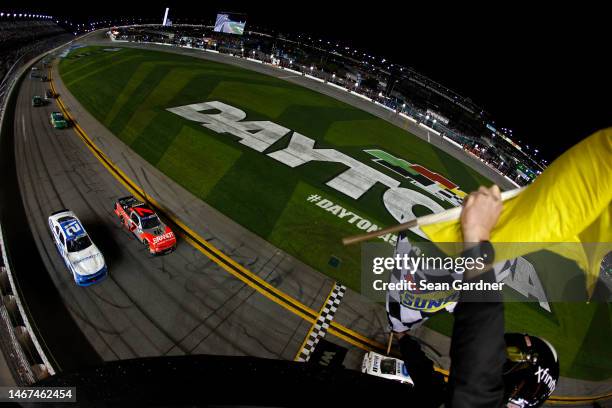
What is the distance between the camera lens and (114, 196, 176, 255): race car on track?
15.5 metres

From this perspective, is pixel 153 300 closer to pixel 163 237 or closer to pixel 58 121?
pixel 163 237

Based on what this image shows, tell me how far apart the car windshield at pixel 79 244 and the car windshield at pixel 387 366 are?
14.1 meters

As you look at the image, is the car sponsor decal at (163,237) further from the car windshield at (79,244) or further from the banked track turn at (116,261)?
the car windshield at (79,244)

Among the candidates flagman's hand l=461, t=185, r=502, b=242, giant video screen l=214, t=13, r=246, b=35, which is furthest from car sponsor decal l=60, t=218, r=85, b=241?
giant video screen l=214, t=13, r=246, b=35

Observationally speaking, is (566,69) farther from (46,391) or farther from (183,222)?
(46,391)

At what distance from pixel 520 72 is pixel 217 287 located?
203 ft

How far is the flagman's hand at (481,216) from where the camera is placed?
2670mm

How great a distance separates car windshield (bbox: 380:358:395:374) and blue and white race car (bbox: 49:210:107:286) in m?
12.9

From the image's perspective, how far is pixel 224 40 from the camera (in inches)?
2665

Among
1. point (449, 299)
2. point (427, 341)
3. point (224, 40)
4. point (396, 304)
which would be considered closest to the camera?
point (449, 299)

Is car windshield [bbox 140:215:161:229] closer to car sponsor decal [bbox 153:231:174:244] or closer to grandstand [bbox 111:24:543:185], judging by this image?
car sponsor decal [bbox 153:231:174:244]

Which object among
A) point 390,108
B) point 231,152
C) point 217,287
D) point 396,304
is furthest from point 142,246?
point 390,108

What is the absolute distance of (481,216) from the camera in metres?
2.72

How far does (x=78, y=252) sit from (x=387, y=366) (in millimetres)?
14356
